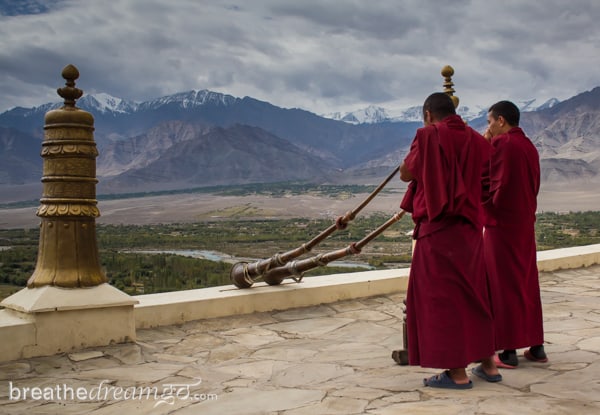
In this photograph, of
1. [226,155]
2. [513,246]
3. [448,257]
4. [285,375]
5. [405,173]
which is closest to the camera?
[448,257]

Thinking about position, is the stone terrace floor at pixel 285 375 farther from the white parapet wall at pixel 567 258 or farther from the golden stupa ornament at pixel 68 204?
the white parapet wall at pixel 567 258

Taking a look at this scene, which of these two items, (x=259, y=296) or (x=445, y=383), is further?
(x=259, y=296)

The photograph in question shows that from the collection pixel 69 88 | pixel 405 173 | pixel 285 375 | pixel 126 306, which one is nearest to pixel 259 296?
pixel 126 306

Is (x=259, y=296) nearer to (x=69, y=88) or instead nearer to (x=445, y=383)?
(x=69, y=88)

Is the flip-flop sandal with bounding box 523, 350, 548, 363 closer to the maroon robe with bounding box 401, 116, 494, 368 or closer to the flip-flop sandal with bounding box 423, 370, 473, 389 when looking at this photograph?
the maroon robe with bounding box 401, 116, 494, 368

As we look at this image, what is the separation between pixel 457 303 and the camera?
3.76 meters

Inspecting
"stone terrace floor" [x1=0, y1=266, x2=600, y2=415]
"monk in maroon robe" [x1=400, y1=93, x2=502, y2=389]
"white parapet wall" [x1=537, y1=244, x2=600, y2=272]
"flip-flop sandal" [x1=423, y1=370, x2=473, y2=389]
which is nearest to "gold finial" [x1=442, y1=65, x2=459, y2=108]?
"monk in maroon robe" [x1=400, y1=93, x2=502, y2=389]

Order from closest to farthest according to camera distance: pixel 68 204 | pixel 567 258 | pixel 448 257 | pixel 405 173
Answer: pixel 448 257 → pixel 405 173 → pixel 68 204 → pixel 567 258

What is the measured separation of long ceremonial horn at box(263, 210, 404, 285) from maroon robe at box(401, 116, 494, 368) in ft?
5.69

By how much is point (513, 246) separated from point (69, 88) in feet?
10.1

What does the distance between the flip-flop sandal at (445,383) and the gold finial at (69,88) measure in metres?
2.99

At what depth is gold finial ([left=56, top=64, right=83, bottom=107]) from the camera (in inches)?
195

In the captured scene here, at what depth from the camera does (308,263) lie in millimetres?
5988

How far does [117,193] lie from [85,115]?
10328 centimetres
